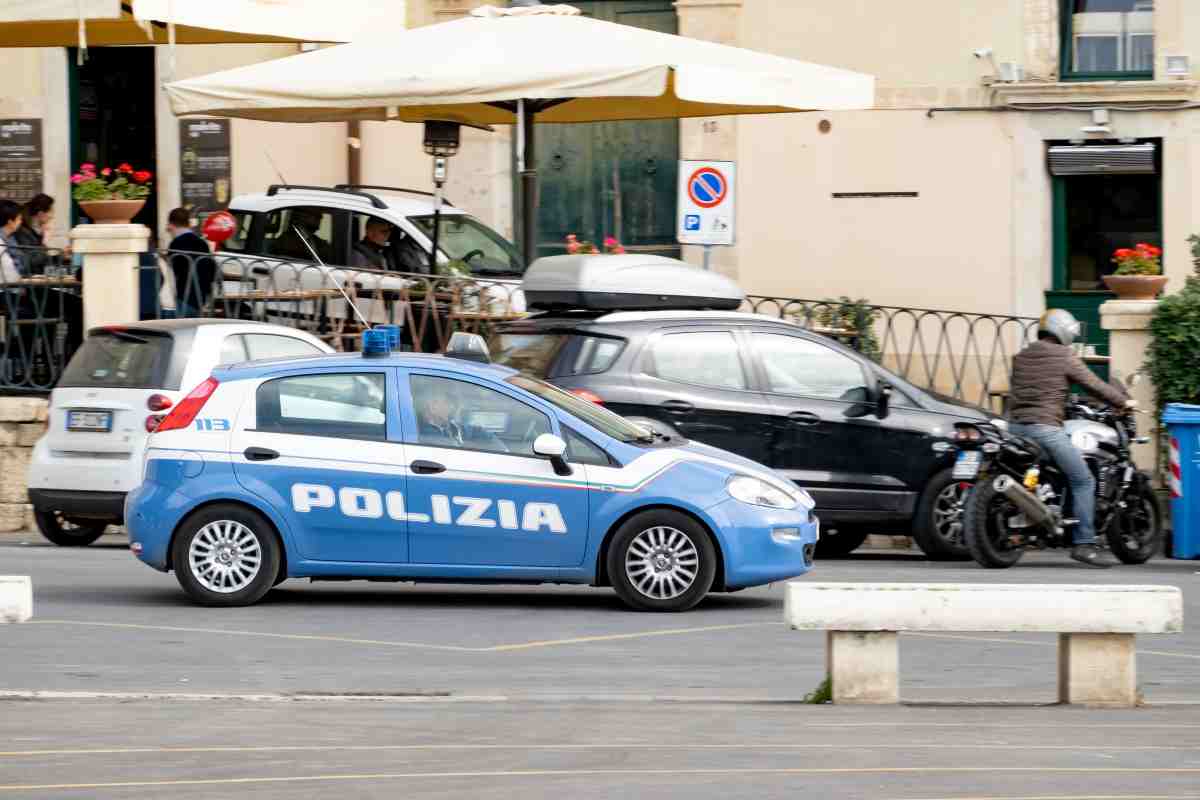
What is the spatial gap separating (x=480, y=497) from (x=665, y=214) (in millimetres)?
12047

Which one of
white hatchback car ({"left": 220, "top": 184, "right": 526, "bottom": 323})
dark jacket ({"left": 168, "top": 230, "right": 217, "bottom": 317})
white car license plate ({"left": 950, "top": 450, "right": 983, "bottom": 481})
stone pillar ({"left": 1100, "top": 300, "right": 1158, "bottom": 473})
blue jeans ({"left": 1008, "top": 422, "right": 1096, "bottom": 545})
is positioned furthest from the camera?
white hatchback car ({"left": 220, "top": 184, "right": 526, "bottom": 323})

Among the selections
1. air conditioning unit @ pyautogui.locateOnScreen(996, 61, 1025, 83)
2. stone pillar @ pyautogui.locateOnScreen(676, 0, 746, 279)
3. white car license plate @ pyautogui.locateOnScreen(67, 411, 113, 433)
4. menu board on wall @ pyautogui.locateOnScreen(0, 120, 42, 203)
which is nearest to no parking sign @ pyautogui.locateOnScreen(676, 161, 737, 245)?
white car license plate @ pyautogui.locateOnScreen(67, 411, 113, 433)

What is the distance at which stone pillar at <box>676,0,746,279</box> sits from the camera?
21828 millimetres

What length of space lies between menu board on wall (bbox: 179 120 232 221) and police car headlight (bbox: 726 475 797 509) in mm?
12876

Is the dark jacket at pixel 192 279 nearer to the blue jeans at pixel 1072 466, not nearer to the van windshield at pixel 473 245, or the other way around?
the van windshield at pixel 473 245

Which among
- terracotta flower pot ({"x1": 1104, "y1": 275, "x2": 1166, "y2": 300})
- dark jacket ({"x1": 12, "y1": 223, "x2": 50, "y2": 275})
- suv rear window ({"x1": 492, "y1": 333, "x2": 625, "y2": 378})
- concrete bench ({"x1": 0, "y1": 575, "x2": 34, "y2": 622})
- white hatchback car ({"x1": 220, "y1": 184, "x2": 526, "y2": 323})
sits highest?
white hatchback car ({"x1": 220, "y1": 184, "x2": 526, "y2": 323})

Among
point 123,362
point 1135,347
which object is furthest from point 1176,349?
point 123,362

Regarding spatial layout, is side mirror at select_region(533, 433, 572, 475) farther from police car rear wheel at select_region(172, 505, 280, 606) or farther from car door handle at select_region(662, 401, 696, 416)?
car door handle at select_region(662, 401, 696, 416)

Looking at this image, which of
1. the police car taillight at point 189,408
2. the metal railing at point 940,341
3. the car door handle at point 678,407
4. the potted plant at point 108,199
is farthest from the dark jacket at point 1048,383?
the potted plant at point 108,199

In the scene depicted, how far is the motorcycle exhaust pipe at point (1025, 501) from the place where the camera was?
13.8 meters

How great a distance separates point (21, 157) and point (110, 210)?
6741 millimetres

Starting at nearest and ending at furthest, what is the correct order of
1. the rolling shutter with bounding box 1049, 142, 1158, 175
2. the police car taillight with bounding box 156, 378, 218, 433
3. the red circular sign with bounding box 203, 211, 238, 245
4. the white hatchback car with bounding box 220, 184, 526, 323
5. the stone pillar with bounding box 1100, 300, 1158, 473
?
the police car taillight with bounding box 156, 378, 218, 433 → the stone pillar with bounding box 1100, 300, 1158, 473 → the red circular sign with bounding box 203, 211, 238, 245 → the white hatchback car with bounding box 220, 184, 526, 323 → the rolling shutter with bounding box 1049, 142, 1158, 175

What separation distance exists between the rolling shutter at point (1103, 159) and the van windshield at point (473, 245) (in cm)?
580

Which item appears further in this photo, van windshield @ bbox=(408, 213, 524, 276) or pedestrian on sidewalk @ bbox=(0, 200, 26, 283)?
van windshield @ bbox=(408, 213, 524, 276)
